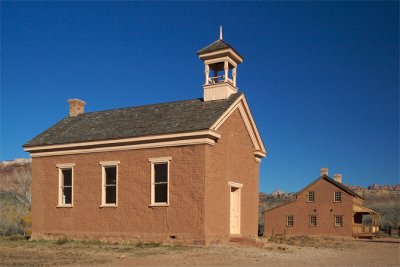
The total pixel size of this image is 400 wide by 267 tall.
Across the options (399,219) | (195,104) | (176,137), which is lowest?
(399,219)

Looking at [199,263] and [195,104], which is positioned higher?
[195,104]

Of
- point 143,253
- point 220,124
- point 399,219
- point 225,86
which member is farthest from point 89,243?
point 399,219

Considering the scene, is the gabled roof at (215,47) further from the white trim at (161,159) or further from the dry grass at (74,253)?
the dry grass at (74,253)

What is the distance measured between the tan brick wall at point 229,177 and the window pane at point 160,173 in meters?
2.33

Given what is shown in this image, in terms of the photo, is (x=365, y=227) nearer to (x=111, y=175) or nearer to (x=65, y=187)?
(x=111, y=175)

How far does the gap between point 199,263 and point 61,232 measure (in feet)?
39.0

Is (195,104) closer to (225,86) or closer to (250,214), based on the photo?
(225,86)

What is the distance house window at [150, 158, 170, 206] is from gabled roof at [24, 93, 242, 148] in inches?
52.7

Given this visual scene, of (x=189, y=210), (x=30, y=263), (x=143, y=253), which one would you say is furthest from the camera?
(x=189, y=210)

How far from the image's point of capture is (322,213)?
5738cm

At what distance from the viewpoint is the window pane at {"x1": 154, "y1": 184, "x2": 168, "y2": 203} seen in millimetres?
22344

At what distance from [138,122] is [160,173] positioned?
303 centimetres

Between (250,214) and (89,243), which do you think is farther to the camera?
(250,214)

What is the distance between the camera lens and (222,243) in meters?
21.6
